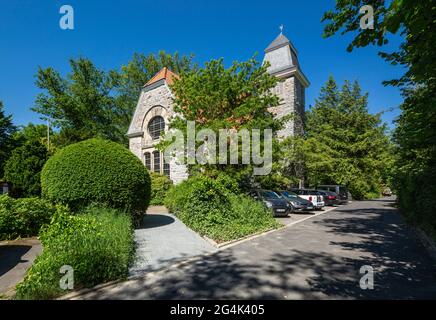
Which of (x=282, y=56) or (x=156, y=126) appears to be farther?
(x=282, y=56)


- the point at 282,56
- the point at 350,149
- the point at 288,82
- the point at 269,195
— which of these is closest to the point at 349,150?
the point at 350,149

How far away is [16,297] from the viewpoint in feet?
13.4

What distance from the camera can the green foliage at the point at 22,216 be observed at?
7590 mm

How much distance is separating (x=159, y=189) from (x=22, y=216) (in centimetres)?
1123

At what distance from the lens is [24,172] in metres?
13.9

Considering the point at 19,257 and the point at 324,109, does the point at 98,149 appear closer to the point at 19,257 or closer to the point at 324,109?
the point at 19,257

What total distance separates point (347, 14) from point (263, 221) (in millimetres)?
7736

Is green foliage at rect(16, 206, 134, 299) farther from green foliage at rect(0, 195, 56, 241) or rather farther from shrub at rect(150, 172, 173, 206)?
shrub at rect(150, 172, 173, 206)

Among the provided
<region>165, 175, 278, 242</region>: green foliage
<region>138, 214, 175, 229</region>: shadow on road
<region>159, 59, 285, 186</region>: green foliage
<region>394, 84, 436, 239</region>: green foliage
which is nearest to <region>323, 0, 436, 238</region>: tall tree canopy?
<region>394, 84, 436, 239</region>: green foliage

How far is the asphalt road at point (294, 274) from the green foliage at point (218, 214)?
108cm

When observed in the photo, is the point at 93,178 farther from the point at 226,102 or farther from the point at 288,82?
the point at 288,82

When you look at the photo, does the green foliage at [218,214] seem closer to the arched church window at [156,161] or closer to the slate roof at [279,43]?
the arched church window at [156,161]

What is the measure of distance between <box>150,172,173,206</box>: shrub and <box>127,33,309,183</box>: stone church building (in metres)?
0.70
